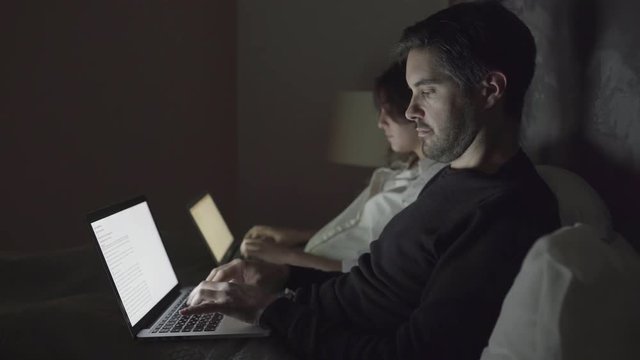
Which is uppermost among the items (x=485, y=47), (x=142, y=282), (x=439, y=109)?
(x=485, y=47)

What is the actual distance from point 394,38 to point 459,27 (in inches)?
48.7

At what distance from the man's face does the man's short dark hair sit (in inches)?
0.8

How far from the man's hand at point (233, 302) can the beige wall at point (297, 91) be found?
1381mm

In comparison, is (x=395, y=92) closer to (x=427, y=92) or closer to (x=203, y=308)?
(x=427, y=92)

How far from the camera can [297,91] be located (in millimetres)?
2293

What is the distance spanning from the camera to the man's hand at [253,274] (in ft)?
3.51

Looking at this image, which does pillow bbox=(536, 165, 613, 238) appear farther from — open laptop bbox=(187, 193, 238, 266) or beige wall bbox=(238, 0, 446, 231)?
beige wall bbox=(238, 0, 446, 231)

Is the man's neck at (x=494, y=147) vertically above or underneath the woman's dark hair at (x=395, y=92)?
underneath

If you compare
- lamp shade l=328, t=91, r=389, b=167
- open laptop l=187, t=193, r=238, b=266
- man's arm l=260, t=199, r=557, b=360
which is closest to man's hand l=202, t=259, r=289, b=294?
man's arm l=260, t=199, r=557, b=360

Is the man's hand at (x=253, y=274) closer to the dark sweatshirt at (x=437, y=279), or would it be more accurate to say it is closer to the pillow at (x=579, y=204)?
the dark sweatshirt at (x=437, y=279)

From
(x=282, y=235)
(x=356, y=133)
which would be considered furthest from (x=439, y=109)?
(x=356, y=133)

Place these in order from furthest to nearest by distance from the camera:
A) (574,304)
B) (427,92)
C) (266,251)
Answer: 1. (266,251)
2. (427,92)
3. (574,304)

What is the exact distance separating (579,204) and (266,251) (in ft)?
2.83

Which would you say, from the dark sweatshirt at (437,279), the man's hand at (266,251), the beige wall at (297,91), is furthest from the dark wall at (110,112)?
the dark sweatshirt at (437,279)
